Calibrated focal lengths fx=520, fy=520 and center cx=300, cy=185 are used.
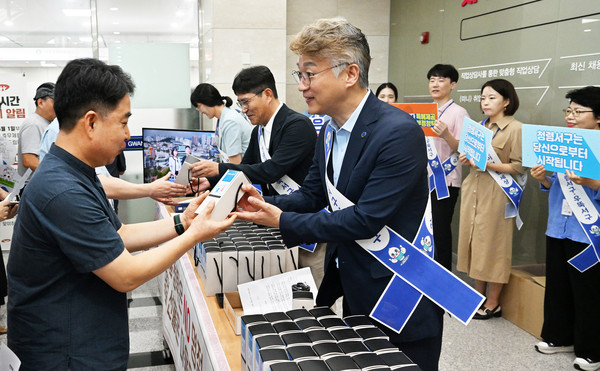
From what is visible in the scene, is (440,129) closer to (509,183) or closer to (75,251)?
(509,183)

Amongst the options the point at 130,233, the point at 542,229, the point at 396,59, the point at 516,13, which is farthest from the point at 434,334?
the point at 396,59

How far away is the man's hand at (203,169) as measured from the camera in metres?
2.59

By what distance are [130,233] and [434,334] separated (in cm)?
99

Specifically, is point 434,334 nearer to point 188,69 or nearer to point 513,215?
point 513,215

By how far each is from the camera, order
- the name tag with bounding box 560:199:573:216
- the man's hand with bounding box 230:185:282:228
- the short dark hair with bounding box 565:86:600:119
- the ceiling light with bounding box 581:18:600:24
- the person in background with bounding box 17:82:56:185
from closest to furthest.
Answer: the man's hand with bounding box 230:185:282:228 < the short dark hair with bounding box 565:86:600:119 < the name tag with bounding box 560:199:573:216 < the ceiling light with bounding box 581:18:600:24 < the person in background with bounding box 17:82:56:185

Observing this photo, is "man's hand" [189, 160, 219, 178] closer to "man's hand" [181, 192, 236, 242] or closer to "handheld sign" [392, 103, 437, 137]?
"man's hand" [181, 192, 236, 242]

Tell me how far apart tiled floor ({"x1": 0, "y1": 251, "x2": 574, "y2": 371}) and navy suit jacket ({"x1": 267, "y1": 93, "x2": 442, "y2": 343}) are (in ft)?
5.74

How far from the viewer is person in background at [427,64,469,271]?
413 cm

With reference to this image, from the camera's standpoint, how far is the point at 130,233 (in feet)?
5.48

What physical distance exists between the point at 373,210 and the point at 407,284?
10.3 inches

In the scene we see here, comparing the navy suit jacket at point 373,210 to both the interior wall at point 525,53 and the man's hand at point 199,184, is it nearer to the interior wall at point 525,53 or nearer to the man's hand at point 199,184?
the man's hand at point 199,184

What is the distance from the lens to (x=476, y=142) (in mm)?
3496

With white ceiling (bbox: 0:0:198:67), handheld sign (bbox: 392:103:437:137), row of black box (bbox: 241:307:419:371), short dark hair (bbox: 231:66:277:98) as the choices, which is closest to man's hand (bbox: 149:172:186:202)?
short dark hair (bbox: 231:66:277:98)

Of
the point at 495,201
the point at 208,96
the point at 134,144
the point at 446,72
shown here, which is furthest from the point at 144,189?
the point at 134,144
